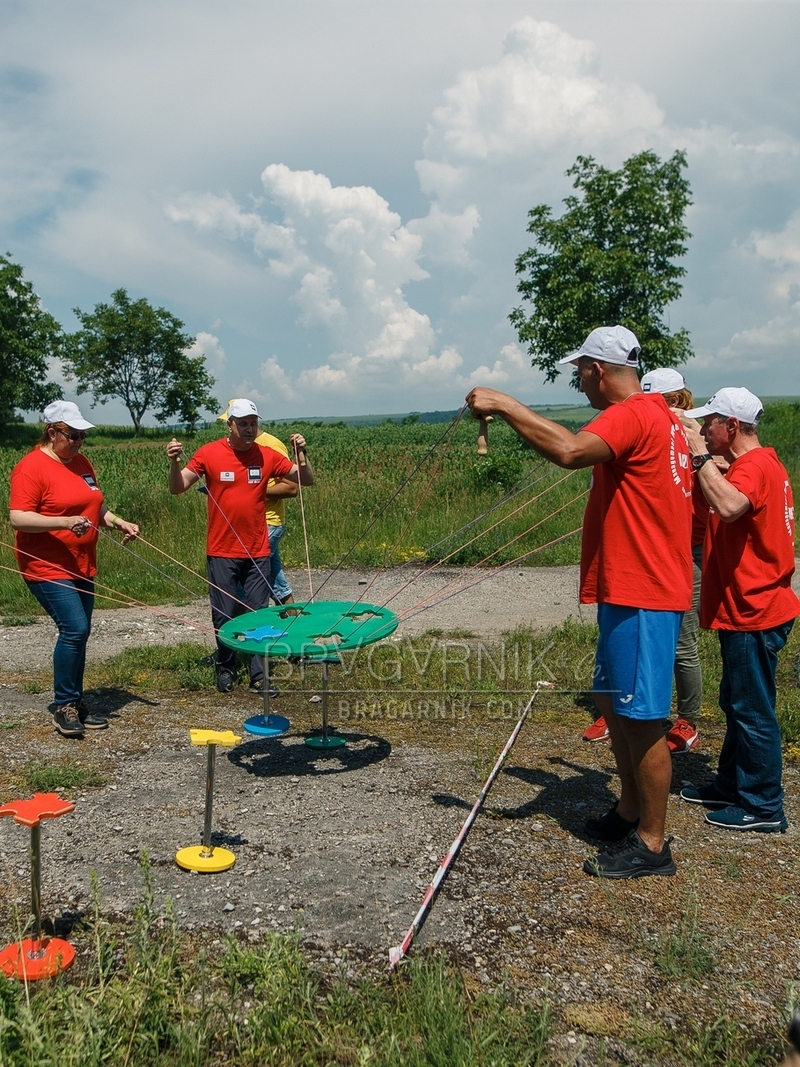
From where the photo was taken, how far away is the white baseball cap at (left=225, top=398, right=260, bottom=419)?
6182 mm

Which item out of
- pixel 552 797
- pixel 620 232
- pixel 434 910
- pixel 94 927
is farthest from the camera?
pixel 620 232

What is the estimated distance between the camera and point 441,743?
5.41 m

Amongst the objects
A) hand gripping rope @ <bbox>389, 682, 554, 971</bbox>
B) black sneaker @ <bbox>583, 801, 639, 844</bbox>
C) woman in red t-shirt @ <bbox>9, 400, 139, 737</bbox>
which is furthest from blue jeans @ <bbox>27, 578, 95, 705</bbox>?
black sneaker @ <bbox>583, 801, 639, 844</bbox>

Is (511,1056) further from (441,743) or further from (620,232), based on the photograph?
(620,232)

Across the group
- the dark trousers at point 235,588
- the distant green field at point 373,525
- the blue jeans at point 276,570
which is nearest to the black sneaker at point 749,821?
the dark trousers at point 235,588

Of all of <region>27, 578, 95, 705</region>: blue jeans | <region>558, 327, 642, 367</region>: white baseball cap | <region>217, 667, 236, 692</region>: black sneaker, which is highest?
<region>558, 327, 642, 367</region>: white baseball cap

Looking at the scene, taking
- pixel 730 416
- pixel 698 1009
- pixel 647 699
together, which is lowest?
pixel 698 1009

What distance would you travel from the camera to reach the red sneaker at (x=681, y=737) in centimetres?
526

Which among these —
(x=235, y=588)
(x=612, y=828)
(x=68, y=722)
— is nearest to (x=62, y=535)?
(x=68, y=722)

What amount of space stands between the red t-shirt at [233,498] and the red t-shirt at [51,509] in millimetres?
1028

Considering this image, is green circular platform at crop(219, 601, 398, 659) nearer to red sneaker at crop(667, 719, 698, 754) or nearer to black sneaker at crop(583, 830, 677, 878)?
black sneaker at crop(583, 830, 677, 878)

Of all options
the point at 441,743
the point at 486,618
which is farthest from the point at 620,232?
the point at 441,743

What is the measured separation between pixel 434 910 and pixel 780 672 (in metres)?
4.57

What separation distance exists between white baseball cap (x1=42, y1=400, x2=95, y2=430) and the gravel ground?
202 cm
